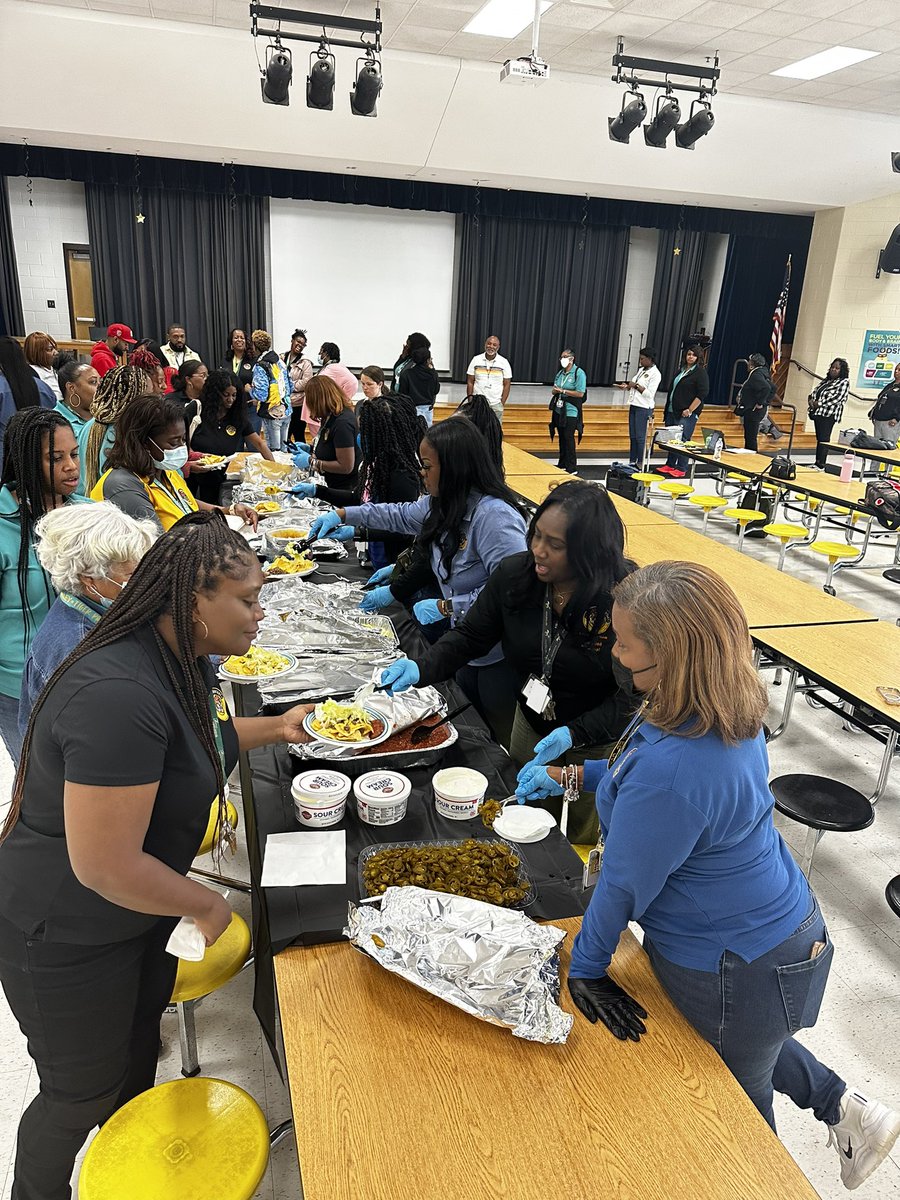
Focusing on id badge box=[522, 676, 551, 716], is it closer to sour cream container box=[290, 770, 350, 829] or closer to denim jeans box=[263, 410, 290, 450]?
sour cream container box=[290, 770, 350, 829]

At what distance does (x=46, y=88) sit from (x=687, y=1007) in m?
8.74

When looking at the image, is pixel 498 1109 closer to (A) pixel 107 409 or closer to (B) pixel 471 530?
(B) pixel 471 530

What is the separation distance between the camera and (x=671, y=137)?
8.84 m

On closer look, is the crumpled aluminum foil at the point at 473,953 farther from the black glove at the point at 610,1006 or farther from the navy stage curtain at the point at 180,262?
the navy stage curtain at the point at 180,262

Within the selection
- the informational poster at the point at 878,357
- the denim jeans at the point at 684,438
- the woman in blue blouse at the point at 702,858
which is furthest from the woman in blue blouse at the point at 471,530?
the informational poster at the point at 878,357

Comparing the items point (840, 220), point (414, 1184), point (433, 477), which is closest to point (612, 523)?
point (433, 477)

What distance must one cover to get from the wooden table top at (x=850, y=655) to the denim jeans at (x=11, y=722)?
265cm

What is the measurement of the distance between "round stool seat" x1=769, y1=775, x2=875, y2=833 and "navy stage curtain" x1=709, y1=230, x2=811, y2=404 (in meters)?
11.6

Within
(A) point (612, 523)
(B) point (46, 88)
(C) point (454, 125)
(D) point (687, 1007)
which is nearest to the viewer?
(D) point (687, 1007)

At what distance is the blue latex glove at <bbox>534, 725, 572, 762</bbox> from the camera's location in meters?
1.99

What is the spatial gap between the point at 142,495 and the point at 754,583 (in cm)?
282

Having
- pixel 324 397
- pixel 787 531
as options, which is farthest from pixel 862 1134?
pixel 787 531

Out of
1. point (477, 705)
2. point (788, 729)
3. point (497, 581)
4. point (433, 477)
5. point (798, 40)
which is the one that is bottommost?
point (788, 729)

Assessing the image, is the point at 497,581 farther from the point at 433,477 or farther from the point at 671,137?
the point at 671,137
